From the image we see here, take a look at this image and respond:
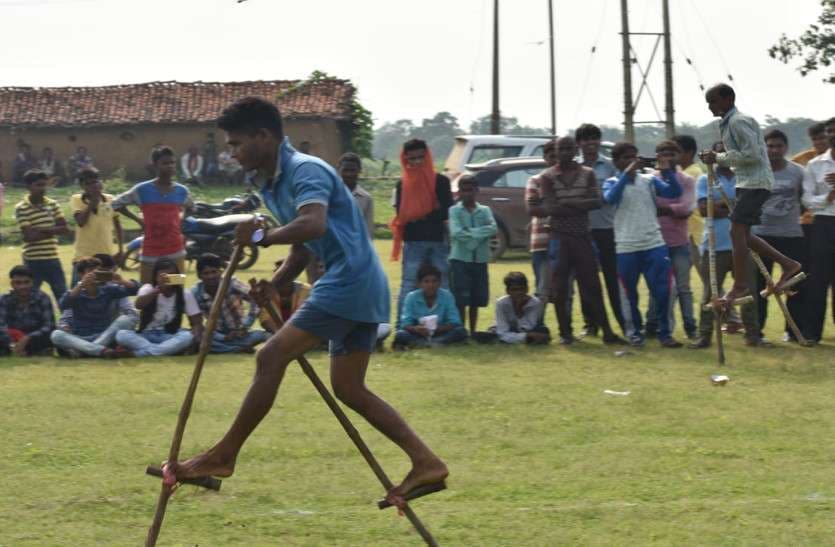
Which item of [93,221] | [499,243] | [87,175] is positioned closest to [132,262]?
[499,243]

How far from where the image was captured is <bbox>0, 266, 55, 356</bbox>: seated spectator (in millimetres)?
13398

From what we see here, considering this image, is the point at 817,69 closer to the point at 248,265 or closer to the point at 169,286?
the point at 248,265

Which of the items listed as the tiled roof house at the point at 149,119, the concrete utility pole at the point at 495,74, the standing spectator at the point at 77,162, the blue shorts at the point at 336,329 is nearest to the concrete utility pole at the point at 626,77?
the concrete utility pole at the point at 495,74

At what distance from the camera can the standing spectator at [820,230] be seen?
13.2m

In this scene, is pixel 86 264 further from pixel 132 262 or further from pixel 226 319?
pixel 132 262

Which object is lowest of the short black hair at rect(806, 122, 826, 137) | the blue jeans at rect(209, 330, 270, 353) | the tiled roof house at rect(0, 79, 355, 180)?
the blue jeans at rect(209, 330, 270, 353)

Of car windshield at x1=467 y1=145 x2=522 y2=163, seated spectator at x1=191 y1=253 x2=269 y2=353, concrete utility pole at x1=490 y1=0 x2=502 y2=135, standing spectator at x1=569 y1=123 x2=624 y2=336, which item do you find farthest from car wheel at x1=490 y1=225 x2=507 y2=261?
concrete utility pole at x1=490 y1=0 x2=502 y2=135

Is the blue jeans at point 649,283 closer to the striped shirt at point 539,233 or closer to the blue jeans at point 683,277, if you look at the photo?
the blue jeans at point 683,277

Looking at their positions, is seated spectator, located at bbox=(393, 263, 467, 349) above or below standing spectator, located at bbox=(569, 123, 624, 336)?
below

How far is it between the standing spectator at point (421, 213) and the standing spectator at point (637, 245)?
151 cm

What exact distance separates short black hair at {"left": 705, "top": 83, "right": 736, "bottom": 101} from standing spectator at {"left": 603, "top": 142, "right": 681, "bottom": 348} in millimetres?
2429

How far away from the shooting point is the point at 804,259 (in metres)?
13.8

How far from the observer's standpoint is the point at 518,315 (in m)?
13.8

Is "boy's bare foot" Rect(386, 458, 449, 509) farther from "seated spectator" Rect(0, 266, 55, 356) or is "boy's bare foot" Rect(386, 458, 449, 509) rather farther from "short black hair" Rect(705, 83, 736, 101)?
"seated spectator" Rect(0, 266, 55, 356)
